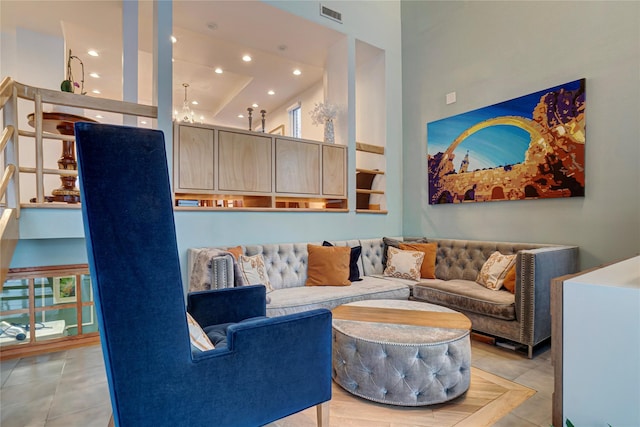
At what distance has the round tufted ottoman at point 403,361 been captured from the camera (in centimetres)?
185

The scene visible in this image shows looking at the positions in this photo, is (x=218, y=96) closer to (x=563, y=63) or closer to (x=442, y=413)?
(x=563, y=63)

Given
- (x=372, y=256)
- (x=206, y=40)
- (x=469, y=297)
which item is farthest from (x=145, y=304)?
(x=206, y=40)

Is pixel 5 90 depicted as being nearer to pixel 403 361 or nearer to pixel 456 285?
pixel 403 361

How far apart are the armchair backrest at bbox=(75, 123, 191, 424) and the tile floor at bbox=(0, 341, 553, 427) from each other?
112 centimetres

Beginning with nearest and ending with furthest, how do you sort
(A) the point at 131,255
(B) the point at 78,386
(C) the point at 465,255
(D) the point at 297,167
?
(A) the point at 131,255 → (B) the point at 78,386 → (C) the point at 465,255 → (D) the point at 297,167

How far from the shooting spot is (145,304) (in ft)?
3.36

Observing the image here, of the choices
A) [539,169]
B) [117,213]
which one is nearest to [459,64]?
[539,169]

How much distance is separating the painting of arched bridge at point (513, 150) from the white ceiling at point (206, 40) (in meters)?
2.12

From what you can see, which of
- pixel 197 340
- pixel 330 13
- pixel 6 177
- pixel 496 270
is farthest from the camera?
pixel 330 13

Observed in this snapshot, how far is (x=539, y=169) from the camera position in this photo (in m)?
3.20

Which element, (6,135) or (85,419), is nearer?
(85,419)

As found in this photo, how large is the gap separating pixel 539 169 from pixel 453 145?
1.04 metres

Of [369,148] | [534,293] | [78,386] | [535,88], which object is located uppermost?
[535,88]

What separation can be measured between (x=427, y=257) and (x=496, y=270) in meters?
0.82
